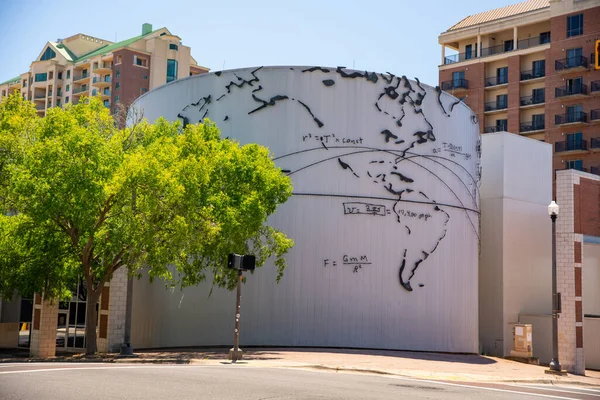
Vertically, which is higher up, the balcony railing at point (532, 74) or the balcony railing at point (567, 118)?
the balcony railing at point (532, 74)

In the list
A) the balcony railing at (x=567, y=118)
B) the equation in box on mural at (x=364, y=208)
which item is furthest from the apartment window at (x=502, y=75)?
the equation in box on mural at (x=364, y=208)

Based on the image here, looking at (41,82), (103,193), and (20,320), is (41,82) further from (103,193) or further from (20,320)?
(103,193)

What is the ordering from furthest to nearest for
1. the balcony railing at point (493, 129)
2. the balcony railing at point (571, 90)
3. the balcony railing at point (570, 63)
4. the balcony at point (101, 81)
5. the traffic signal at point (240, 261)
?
the balcony at point (101, 81)
the balcony railing at point (493, 129)
the balcony railing at point (571, 90)
the balcony railing at point (570, 63)
the traffic signal at point (240, 261)

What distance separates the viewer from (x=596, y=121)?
228 feet

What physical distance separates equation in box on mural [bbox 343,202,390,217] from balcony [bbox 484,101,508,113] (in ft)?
162

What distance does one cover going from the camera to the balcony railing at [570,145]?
69.6 m

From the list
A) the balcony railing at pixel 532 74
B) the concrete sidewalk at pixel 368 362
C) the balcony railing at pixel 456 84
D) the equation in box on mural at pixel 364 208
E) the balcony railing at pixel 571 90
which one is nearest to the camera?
the concrete sidewalk at pixel 368 362

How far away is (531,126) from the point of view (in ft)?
242

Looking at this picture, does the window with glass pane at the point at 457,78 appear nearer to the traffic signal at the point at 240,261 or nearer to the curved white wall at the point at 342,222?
the curved white wall at the point at 342,222

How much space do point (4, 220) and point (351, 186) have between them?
12886mm

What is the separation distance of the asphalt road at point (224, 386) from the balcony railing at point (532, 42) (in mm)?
62193

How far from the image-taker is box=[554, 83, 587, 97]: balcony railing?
70.2 metres

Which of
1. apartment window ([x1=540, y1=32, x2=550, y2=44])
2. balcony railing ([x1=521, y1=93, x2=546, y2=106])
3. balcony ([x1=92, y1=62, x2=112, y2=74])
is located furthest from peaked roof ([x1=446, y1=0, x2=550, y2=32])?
balcony ([x1=92, y1=62, x2=112, y2=74])

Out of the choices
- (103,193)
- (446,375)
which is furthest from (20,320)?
(446,375)
